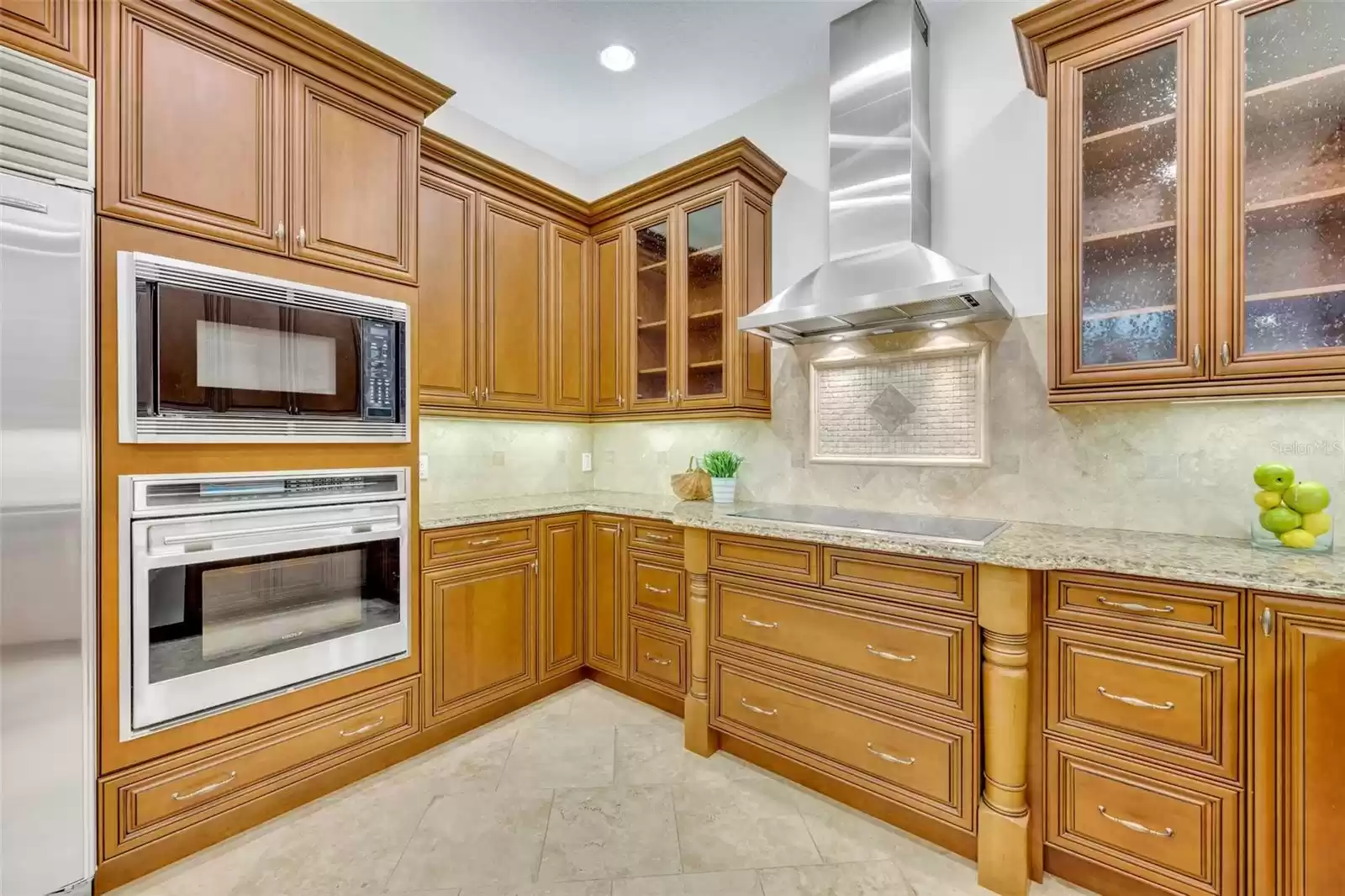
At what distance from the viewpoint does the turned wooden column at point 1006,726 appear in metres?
1.60

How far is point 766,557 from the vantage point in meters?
2.14

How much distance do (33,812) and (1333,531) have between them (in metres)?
3.85

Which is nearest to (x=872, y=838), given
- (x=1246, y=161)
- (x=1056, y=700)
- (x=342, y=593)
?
(x=1056, y=700)

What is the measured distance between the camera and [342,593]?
2066 mm

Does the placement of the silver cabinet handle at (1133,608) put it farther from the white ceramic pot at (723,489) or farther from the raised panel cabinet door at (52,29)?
the raised panel cabinet door at (52,29)

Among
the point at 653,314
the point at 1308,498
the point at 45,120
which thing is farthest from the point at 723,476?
the point at 45,120

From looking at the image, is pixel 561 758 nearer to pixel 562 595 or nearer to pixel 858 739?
pixel 562 595

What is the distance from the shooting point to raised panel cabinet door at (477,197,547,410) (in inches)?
111

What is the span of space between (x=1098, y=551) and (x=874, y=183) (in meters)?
1.65

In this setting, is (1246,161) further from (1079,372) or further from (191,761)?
(191,761)

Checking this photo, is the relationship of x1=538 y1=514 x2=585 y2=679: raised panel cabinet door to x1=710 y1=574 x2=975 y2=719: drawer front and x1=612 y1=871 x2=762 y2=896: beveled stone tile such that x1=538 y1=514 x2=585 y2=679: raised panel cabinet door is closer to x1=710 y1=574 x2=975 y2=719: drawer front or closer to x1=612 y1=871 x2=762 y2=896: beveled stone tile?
x1=710 y1=574 x2=975 y2=719: drawer front

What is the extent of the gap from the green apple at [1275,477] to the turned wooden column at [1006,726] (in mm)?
717

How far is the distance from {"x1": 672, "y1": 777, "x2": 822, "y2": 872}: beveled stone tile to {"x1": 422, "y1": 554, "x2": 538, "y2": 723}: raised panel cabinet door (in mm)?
993

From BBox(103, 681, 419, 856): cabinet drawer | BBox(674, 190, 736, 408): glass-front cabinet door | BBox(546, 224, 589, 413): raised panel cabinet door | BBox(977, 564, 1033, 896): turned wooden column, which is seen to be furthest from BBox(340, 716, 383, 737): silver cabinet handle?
BBox(977, 564, 1033, 896): turned wooden column
